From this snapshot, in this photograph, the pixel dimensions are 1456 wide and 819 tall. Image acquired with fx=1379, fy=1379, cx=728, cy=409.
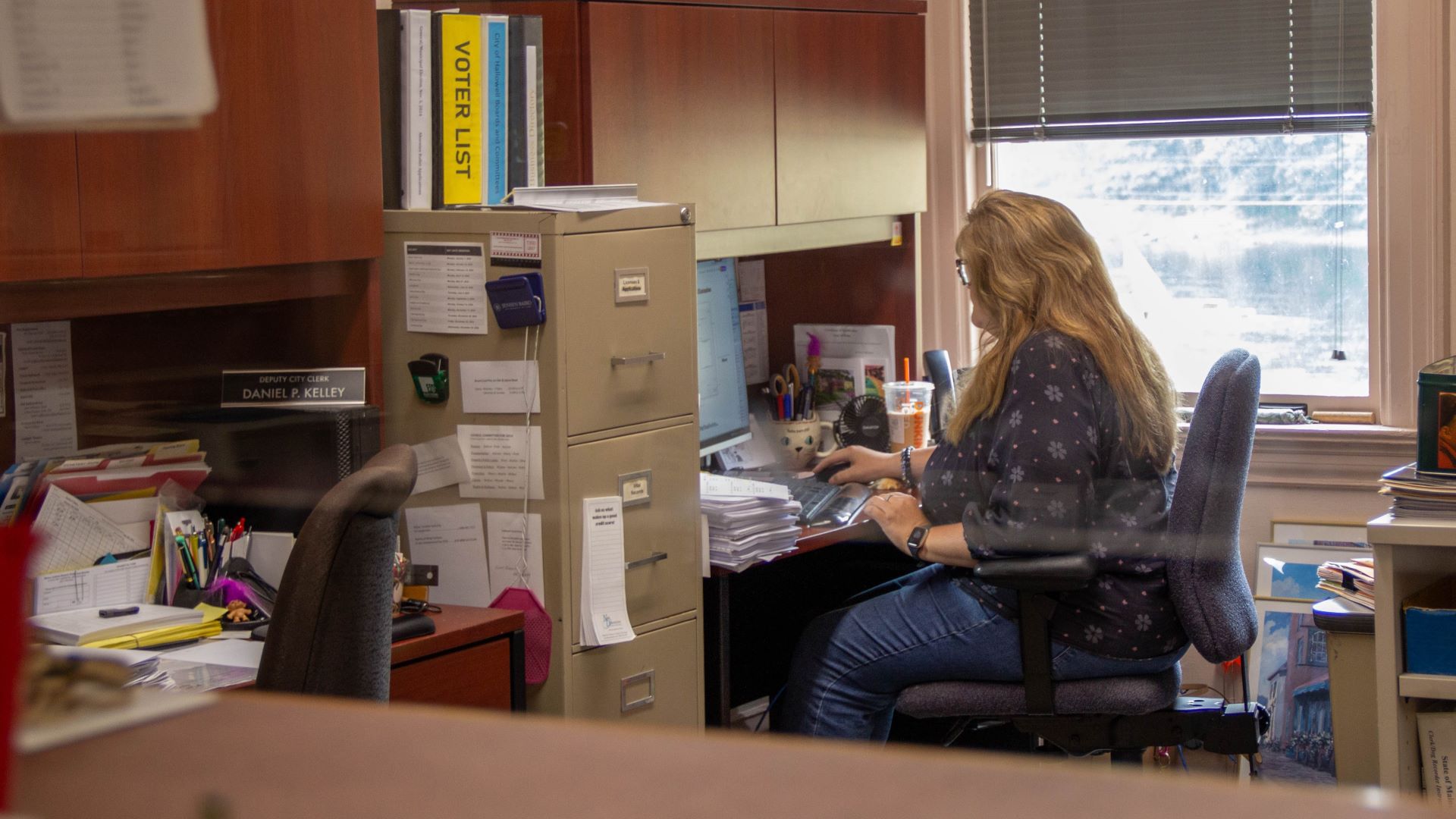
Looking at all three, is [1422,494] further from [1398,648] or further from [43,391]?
[43,391]

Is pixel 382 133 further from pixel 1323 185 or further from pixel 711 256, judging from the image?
pixel 1323 185

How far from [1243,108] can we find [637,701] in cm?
167

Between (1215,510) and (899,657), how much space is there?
1.51 ft

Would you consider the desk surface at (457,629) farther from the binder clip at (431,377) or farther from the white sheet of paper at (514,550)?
the binder clip at (431,377)

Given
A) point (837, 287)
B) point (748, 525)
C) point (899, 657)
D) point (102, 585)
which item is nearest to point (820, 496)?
point (748, 525)

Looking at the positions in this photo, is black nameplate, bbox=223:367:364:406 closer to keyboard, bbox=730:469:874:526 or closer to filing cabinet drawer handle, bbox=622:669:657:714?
filing cabinet drawer handle, bbox=622:669:657:714

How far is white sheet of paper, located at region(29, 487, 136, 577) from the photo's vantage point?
1.41 metres

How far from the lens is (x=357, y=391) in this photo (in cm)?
168

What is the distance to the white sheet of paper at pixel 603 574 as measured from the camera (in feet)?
5.62

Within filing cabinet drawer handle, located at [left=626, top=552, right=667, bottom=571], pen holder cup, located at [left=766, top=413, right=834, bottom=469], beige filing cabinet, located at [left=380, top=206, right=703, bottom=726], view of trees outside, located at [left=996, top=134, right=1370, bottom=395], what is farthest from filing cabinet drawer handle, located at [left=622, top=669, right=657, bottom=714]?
view of trees outside, located at [left=996, top=134, right=1370, bottom=395]

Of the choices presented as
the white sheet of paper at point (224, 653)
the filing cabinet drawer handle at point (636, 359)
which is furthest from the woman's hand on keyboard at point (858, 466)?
the white sheet of paper at point (224, 653)

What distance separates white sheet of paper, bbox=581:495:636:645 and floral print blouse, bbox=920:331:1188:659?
1.56ft

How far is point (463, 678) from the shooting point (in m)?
1.58

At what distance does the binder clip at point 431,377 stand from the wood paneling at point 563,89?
333 mm
